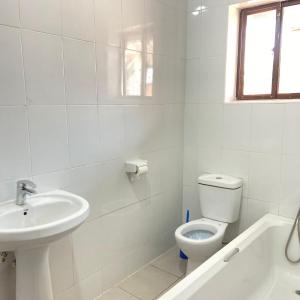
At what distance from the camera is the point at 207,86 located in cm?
248

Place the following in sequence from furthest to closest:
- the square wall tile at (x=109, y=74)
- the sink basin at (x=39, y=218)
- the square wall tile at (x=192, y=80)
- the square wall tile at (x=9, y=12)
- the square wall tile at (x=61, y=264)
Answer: the square wall tile at (x=192, y=80) < the square wall tile at (x=109, y=74) < the square wall tile at (x=61, y=264) < the square wall tile at (x=9, y=12) < the sink basin at (x=39, y=218)

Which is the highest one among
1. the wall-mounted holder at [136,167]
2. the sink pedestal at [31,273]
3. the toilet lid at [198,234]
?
the wall-mounted holder at [136,167]

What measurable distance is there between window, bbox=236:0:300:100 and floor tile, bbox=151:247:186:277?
1511 millimetres

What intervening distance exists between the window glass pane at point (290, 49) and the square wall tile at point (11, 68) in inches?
74.1

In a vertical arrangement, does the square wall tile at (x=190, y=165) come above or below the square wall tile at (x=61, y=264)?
above

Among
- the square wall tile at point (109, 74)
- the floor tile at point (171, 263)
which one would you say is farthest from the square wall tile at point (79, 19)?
the floor tile at point (171, 263)

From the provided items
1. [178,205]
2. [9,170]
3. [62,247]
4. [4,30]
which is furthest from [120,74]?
[178,205]

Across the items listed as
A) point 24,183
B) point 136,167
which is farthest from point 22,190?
point 136,167

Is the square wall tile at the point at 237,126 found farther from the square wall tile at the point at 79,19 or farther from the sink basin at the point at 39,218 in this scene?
the sink basin at the point at 39,218

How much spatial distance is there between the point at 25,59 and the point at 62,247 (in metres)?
1.11

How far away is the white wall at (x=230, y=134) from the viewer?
214 centimetres

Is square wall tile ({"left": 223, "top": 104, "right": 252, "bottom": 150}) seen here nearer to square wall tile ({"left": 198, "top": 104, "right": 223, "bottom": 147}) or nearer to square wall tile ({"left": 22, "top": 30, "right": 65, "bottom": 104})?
square wall tile ({"left": 198, "top": 104, "right": 223, "bottom": 147})

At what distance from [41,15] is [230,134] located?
1.62 m

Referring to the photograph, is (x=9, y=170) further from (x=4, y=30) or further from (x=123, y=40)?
(x=123, y=40)
